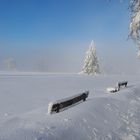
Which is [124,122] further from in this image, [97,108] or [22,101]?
[22,101]

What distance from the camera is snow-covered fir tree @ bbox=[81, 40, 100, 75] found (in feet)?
226

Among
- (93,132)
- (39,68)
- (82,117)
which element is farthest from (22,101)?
(39,68)

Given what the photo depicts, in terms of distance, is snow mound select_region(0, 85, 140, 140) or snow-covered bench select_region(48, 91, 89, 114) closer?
snow mound select_region(0, 85, 140, 140)

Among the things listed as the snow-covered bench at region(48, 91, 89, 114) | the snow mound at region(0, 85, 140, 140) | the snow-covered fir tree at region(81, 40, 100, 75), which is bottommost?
the snow mound at region(0, 85, 140, 140)

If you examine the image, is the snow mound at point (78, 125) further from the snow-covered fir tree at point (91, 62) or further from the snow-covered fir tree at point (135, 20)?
the snow-covered fir tree at point (91, 62)

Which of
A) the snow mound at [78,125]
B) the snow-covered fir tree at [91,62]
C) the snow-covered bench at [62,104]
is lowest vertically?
the snow mound at [78,125]

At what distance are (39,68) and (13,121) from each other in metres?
126

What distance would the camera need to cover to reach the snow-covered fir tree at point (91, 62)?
68.9 meters

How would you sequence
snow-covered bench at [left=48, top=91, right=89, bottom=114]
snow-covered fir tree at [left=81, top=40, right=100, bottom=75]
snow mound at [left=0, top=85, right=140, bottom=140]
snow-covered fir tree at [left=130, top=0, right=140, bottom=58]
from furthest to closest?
snow-covered fir tree at [left=81, top=40, right=100, bottom=75], snow-covered fir tree at [left=130, top=0, right=140, bottom=58], snow-covered bench at [left=48, top=91, right=89, bottom=114], snow mound at [left=0, top=85, right=140, bottom=140]

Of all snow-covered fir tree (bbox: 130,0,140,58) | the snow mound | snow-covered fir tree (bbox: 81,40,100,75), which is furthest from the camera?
snow-covered fir tree (bbox: 81,40,100,75)

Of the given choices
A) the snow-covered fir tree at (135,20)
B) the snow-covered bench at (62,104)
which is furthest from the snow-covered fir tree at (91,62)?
the snow-covered bench at (62,104)

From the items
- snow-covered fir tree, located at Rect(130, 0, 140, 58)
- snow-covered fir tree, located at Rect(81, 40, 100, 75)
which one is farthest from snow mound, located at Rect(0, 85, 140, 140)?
snow-covered fir tree, located at Rect(81, 40, 100, 75)

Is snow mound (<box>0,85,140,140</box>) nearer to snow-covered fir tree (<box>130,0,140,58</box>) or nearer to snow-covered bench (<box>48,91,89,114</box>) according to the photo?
snow-covered bench (<box>48,91,89,114</box>)

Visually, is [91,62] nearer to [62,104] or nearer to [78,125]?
[62,104]
